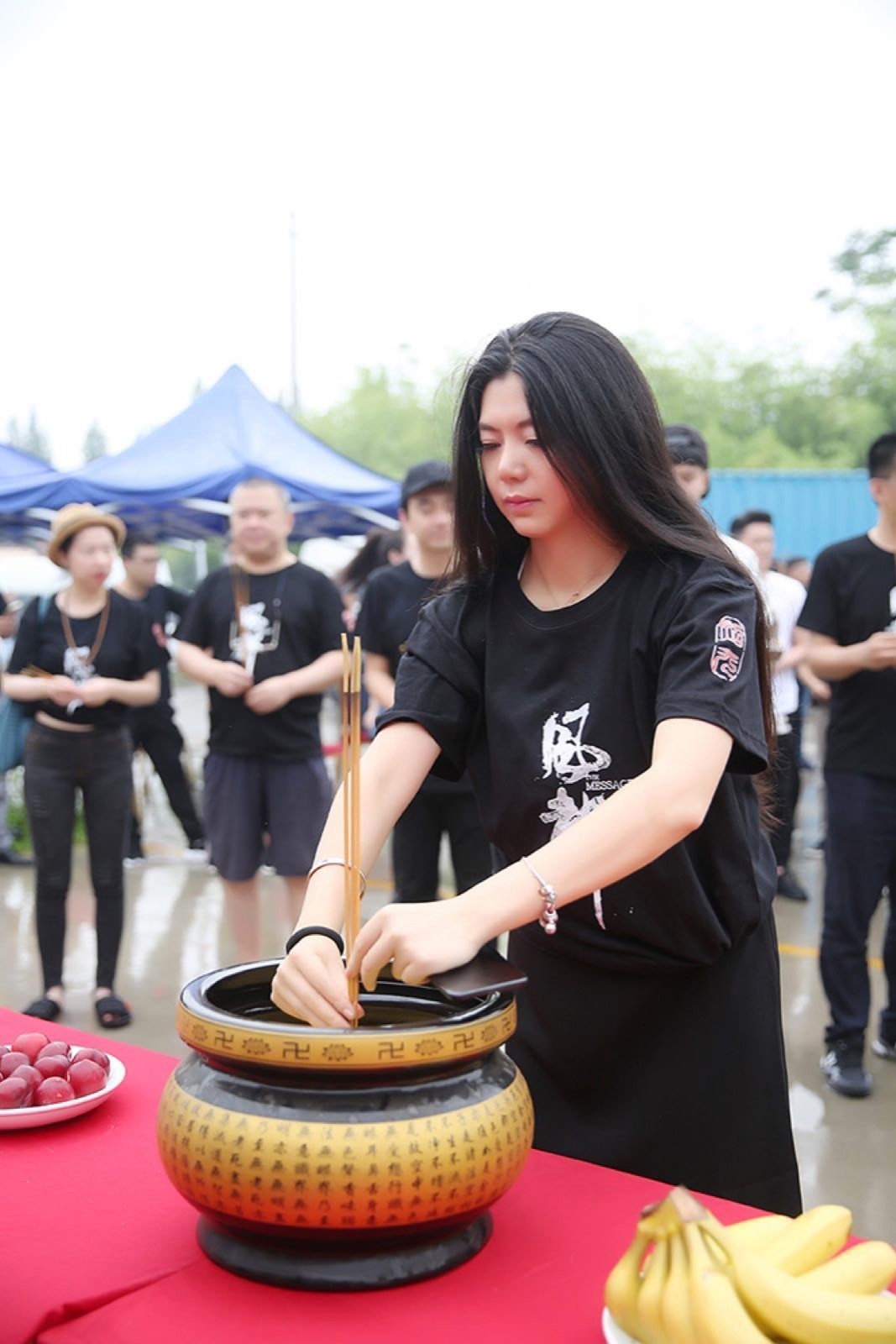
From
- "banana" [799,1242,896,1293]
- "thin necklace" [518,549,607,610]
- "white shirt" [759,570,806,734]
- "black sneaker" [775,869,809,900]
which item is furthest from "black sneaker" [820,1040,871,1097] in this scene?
"banana" [799,1242,896,1293]

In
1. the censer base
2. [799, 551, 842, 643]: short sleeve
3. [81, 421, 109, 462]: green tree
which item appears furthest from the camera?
[81, 421, 109, 462]: green tree

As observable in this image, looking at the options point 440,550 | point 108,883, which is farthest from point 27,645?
point 440,550

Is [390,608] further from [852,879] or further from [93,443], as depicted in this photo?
[93,443]

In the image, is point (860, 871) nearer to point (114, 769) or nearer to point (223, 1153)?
point (114, 769)

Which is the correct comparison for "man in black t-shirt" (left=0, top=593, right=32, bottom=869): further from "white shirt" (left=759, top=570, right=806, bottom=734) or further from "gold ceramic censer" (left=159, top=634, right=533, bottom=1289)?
"gold ceramic censer" (left=159, top=634, right=533, bottom=1289)

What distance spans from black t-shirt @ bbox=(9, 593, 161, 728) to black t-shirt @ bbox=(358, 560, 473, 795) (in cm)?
79

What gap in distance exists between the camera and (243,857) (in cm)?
407

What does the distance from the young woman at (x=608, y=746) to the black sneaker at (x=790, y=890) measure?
14.3 ft

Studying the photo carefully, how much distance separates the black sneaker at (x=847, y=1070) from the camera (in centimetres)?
359

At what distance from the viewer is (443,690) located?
157 centimetres

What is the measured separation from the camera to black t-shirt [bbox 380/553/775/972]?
145 cm

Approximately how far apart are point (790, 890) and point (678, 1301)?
206 inches

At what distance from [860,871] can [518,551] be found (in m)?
2.36

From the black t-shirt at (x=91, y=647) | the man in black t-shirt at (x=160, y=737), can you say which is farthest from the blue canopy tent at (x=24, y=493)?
the black t-shirt at (x=91, y=647)
